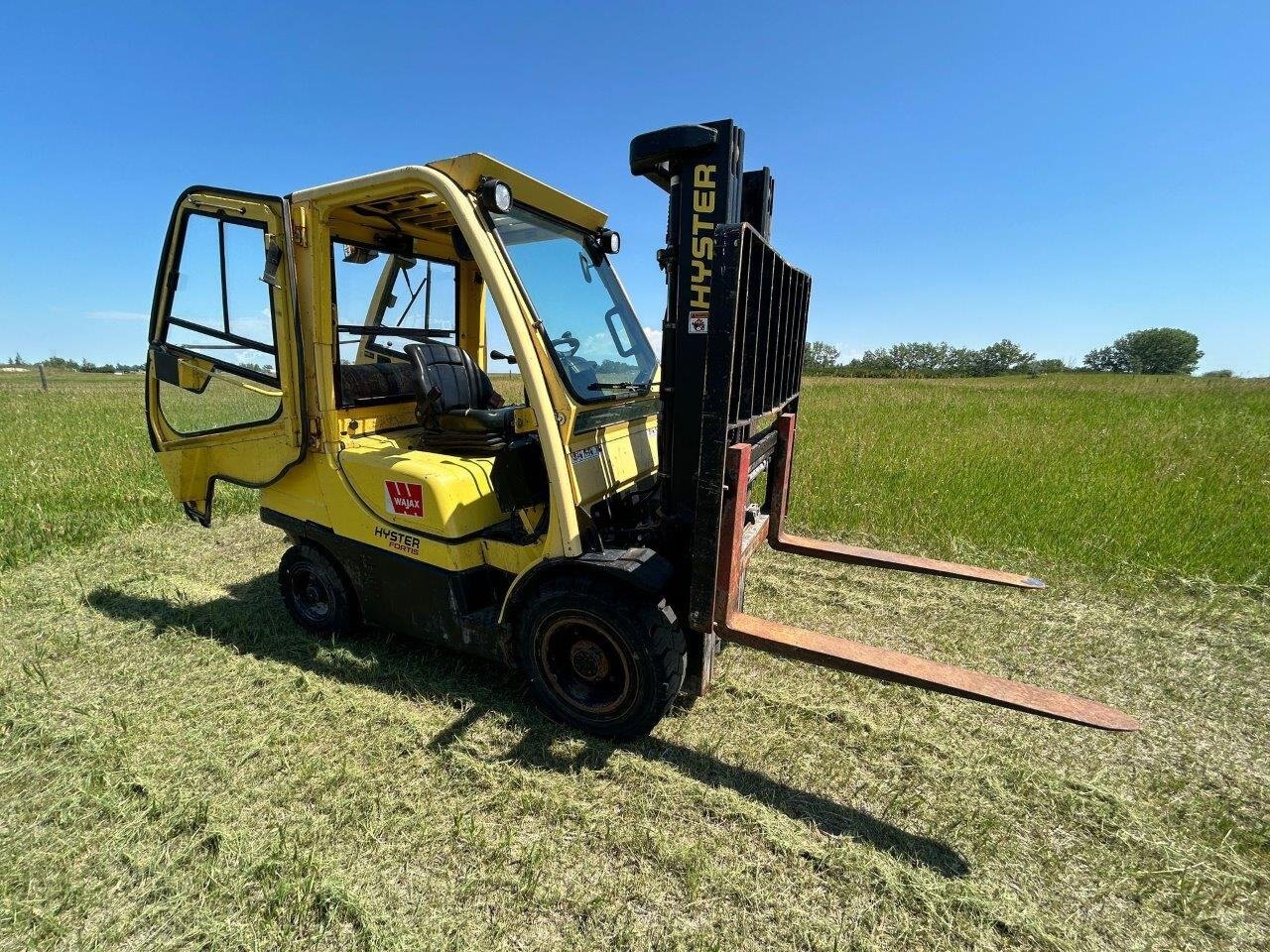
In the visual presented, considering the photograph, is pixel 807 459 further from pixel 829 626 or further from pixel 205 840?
pixel 205 840

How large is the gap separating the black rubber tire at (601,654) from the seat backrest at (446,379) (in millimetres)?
1373

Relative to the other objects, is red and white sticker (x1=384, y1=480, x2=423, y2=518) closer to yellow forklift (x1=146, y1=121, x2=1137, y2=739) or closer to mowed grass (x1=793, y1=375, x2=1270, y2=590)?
yellow forklift (x1=146, y1=121, x2=1137, y2=739)

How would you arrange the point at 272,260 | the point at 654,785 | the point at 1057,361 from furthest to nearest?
the point at 1057,361, the point at 272,260, the point at 654,785

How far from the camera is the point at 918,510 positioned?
6000 mm

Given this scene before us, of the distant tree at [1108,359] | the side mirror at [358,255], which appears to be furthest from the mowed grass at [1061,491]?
the distant tree at [1108,359]

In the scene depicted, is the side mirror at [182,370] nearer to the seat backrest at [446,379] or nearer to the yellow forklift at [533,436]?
the yellow forklift at [533,436]

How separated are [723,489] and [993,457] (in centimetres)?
771

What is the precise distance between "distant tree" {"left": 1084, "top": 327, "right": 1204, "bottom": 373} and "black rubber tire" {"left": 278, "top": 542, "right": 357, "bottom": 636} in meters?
78.3

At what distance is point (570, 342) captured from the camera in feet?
9.87

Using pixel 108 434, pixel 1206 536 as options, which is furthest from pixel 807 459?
pixel 108 434

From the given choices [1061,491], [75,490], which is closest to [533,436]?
[1061,491]

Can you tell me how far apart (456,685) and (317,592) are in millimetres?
1305

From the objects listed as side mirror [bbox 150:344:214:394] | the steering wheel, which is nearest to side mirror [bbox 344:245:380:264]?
side mirror [bbox 150:344:214:394]

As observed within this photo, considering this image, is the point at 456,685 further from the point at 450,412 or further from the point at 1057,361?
the point at 1057,361
